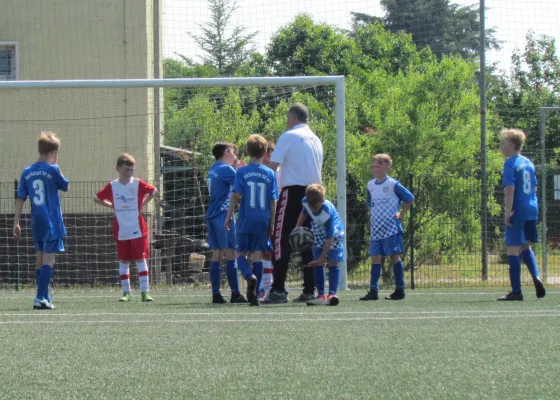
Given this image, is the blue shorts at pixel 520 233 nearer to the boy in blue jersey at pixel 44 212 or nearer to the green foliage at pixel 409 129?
the boy in blue jersey at pixel 44 212

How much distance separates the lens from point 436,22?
35.0m

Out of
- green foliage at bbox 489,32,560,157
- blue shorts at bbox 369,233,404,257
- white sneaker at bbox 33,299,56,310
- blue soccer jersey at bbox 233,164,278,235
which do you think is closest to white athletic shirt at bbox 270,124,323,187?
blue soccer jersey at bbox 233,164,278,235

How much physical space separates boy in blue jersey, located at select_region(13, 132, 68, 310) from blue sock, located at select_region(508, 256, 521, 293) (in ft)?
14.0

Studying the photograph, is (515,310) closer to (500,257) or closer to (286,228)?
(286,228)

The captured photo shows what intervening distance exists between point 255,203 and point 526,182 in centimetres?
269

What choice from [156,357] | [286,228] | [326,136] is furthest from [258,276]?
[326,136]

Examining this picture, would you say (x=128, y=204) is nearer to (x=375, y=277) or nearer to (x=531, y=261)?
(x=375, y=277)

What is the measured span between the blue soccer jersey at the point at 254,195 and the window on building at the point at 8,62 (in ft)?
29.4

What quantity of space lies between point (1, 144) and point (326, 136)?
19.3 ft

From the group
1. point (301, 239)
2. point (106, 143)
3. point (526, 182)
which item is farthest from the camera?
point (106, 143)

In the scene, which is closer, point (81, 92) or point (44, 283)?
point (44, 283)

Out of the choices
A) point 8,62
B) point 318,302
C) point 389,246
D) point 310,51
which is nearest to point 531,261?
Result: point 389,246

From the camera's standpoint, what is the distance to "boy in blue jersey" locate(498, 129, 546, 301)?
914 centimetres

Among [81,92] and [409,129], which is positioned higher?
[81,92]
